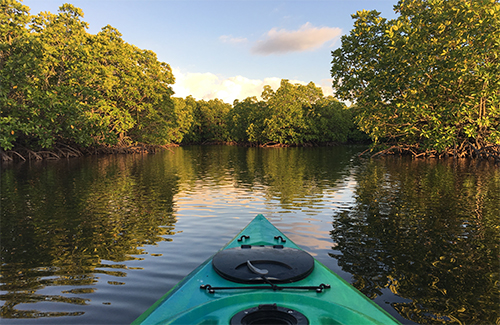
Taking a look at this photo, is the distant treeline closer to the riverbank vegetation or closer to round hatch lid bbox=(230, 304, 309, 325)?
the riverbank vegetation

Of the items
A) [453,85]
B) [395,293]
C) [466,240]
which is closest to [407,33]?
[453,85]

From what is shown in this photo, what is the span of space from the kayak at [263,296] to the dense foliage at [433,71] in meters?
20.2

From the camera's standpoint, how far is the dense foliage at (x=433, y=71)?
18938 mm

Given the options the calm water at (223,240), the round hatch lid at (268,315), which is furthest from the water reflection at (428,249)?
the round hatch lid at (268,315)

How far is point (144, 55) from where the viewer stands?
3922 cm

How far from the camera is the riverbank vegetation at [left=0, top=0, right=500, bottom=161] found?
1992cm

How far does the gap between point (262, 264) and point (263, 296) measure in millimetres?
619

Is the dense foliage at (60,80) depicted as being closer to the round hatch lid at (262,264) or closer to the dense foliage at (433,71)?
the dense foliage at (433,71)

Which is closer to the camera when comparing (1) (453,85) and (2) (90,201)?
(2) (90,201)

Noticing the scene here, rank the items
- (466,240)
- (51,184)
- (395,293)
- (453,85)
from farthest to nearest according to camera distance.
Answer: (453,85) < (51,184) < (466,240) < (395,293)

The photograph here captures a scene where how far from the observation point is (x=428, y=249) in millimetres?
6270

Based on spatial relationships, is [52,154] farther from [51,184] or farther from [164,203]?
[164,203]

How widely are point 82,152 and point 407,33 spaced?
1305 inches

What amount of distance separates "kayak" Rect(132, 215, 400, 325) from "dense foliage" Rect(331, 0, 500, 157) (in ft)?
66.1
